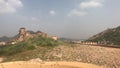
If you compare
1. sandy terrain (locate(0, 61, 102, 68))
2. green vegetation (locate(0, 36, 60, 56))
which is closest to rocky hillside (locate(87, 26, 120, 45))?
green vegetation (locate(0, 36, 60, 56))

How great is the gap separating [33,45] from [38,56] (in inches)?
152

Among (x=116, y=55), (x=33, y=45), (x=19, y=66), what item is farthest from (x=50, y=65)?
(x=33, y=45)

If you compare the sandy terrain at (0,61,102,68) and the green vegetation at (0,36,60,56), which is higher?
the green vegetation at (0,36,60,56)

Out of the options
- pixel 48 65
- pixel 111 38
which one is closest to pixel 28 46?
pixel 48 65

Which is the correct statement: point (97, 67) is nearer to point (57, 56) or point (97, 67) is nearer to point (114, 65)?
point (114, 65)

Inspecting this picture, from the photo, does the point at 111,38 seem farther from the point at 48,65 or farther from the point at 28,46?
the point at 48,65

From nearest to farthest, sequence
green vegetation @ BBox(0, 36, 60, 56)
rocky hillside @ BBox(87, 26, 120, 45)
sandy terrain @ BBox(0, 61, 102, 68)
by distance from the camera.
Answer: sandy terrain @ BBox(0, 61, 102, 68) → green vegetation @ BBox(0, 36, 60, 56) → rocky hillside @ BBox(87, 26, 120, 45)

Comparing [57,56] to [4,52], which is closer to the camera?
[57,56]

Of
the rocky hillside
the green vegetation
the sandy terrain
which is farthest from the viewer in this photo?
the rocky hillside

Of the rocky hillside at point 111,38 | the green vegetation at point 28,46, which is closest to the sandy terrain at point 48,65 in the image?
the green vegetation at point 28,46

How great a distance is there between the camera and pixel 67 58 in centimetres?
1725

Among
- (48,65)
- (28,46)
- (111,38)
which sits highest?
(111,38)

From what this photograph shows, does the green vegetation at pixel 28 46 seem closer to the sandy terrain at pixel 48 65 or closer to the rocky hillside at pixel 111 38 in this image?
the sandy terrain at pixel 48 65

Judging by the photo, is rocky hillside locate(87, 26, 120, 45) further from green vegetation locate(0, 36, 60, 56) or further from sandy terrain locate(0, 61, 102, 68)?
sandy terrain locate(0, 61, 102, 68)
